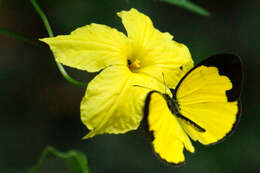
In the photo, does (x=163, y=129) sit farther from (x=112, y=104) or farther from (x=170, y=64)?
(x=170, y=64)

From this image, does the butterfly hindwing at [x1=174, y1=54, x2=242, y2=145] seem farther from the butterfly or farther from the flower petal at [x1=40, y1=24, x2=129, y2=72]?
the flower petal at [x1=40, y1=24, x2=129, y2=72]

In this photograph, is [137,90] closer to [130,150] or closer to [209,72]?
[209,72]

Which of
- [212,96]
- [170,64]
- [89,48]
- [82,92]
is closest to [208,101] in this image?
[212,96]

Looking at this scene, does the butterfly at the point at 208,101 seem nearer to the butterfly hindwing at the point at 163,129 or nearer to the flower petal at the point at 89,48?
the butterfly hindwing at the point at 163,129

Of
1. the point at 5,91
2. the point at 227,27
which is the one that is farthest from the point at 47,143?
the point at 227,27

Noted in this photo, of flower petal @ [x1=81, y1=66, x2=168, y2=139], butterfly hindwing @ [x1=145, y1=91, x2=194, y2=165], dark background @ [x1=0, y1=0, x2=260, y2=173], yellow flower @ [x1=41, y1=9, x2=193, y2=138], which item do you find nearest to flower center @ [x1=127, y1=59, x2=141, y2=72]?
yellow flower @ [x1=41, y1=9, x2=193, y2=138]

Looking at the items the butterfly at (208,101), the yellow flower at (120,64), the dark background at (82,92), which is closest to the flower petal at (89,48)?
the yellow flower at (120,64)

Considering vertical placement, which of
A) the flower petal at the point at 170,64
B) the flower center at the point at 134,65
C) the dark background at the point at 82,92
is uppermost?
the flower petal at the point at 170,64
